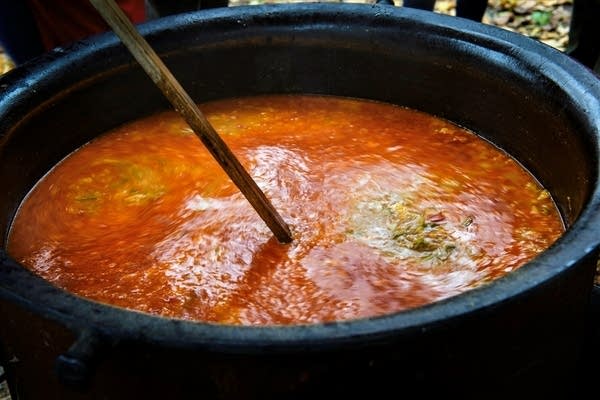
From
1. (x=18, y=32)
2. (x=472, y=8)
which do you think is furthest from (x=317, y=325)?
(x=472, y=8)

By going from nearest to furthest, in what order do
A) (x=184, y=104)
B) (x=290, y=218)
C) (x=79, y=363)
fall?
(x=79, y=363), (x=184, y=104), (x=290, y=218)

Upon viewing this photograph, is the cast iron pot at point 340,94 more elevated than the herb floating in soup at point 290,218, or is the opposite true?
the cast iron pot at point 340,94

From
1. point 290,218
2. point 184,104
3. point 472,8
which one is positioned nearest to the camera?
point 184,104

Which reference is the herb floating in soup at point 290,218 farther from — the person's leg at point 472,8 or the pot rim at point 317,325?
the person's leg at point 472,8

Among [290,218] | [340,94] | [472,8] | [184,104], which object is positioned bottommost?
[290,218]

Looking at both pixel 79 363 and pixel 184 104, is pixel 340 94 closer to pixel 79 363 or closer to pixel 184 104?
pixel 184 104

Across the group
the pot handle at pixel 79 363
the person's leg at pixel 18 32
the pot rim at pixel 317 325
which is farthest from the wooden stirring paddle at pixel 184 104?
the person's leg at pixel 18 32

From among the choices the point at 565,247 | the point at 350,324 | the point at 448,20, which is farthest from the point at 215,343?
the point at 448,20

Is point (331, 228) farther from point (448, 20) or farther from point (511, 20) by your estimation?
point (511, 20)
